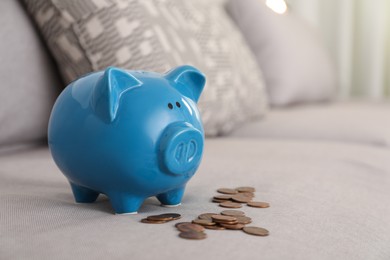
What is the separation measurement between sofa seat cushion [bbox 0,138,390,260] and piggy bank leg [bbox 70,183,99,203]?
0.05 ft

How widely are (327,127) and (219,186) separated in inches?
30.1

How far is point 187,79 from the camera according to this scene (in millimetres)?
825

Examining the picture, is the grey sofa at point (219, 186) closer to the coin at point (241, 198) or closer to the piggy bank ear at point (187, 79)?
the coin at point (241, 198)

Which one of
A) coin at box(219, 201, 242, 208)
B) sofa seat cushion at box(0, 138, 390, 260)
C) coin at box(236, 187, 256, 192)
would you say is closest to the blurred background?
sofa seat cushion at box(0, 138, 390, 260)

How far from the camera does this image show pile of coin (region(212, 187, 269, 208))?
818 millimetres

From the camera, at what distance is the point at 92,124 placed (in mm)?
727

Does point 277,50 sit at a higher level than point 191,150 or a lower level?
higher

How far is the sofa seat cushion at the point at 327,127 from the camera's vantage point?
1552 mm

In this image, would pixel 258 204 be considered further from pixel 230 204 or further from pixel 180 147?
pixel 180 147

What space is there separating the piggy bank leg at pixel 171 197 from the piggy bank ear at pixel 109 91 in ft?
0.46

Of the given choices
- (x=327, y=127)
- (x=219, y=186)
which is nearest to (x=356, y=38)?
(x=327, y=127)

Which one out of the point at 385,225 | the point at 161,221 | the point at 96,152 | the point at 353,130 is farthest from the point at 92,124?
the point at 353,130

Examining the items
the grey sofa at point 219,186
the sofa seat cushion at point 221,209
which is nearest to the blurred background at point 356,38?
the grey sofa at point 219,186

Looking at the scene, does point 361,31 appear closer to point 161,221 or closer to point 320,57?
point 320,57
